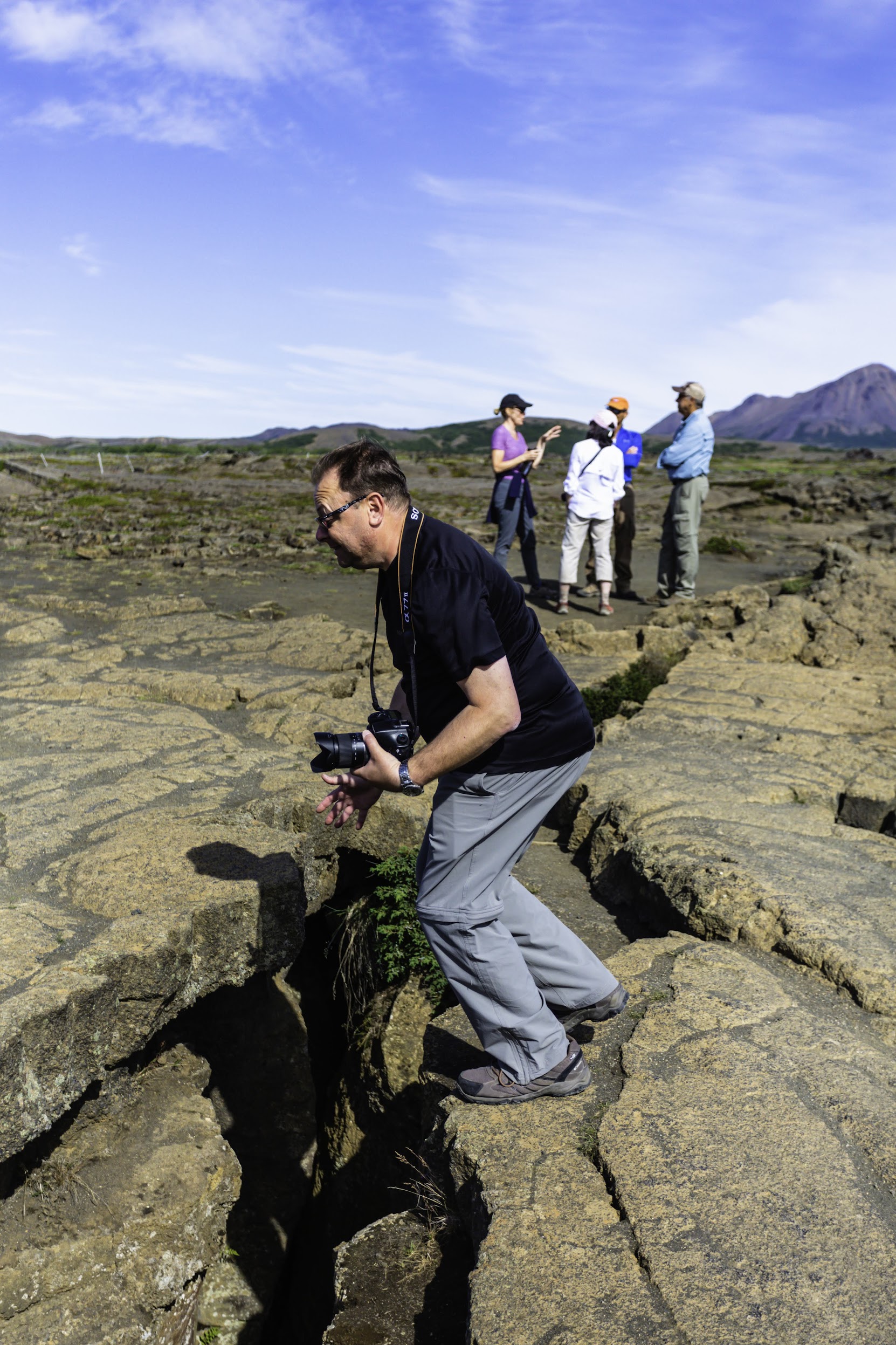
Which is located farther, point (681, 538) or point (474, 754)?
point (681, 538)

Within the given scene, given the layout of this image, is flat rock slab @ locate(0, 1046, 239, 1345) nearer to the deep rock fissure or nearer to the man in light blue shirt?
the deep rock fissure

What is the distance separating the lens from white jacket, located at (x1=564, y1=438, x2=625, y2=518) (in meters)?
9.41

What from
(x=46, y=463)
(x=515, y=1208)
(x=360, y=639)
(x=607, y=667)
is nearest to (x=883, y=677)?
(x=607, y=667)

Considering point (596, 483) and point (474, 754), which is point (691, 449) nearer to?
point (596, 483)

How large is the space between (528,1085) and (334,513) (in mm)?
1765

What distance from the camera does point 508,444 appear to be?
9023 mm

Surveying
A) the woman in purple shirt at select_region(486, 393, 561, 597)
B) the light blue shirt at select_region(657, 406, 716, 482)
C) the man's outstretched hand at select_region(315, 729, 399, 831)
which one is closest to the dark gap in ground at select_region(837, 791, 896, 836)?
the man's outstretched hand at select_region(315, 729, 399, 831)

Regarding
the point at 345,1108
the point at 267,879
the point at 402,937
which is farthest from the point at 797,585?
the point at 267,879

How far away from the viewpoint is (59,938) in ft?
11.7

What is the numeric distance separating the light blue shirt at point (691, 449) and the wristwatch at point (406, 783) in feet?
25.2

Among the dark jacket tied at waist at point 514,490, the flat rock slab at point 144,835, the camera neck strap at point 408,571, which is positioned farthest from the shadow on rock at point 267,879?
the dark jacket tied at waist at point 514,490

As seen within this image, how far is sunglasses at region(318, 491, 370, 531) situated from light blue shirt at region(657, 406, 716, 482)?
24.7ft

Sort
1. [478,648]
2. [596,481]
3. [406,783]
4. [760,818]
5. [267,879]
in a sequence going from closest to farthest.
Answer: [478,648], [406,783], [267,879], [760,818], [596,481]

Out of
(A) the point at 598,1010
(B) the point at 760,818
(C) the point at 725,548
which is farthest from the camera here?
(C) the point at 725,548
